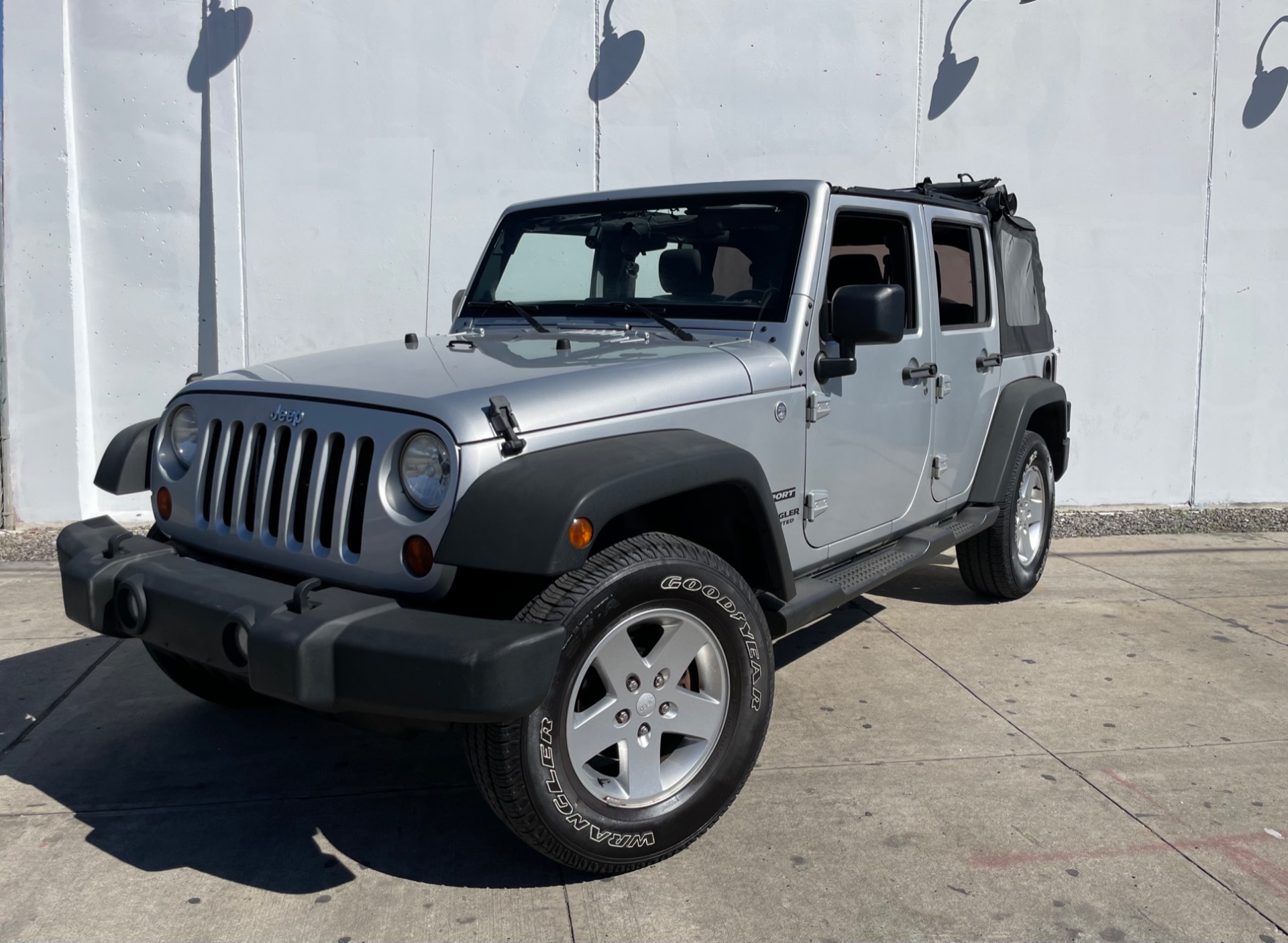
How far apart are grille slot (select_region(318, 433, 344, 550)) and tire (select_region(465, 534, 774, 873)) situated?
62cm

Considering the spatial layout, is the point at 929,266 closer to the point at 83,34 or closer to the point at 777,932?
the point at 777,932

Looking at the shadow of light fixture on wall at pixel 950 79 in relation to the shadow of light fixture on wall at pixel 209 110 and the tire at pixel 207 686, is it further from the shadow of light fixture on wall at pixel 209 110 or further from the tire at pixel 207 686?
the tire at pixel 207 686

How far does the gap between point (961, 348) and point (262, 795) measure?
334 cm

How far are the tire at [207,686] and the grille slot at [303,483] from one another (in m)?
1.19

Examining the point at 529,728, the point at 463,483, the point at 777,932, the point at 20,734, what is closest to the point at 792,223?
the point at 463,483

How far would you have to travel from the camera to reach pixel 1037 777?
3496mm

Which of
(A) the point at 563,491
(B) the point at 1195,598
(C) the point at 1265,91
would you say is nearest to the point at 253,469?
(A) the point at 563,491

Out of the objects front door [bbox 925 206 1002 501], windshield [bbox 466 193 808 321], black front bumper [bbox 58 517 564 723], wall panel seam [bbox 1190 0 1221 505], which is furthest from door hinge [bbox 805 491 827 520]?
wall panel seam [bbox 1190 0 1221 505]

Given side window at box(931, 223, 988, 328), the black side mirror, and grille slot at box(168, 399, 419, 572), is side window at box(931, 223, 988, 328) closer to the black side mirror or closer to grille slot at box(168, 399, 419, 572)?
the black side mirror

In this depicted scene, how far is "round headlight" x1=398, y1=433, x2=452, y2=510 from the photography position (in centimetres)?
260

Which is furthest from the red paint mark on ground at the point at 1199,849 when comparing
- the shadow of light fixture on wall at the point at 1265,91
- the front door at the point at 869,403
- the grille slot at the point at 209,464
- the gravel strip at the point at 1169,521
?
the shadow of light fixture on wall at the point at 1265,91

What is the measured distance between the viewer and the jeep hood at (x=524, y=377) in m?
2.71

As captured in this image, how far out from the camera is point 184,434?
10.7ft

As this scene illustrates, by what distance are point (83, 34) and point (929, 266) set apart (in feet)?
17.8
